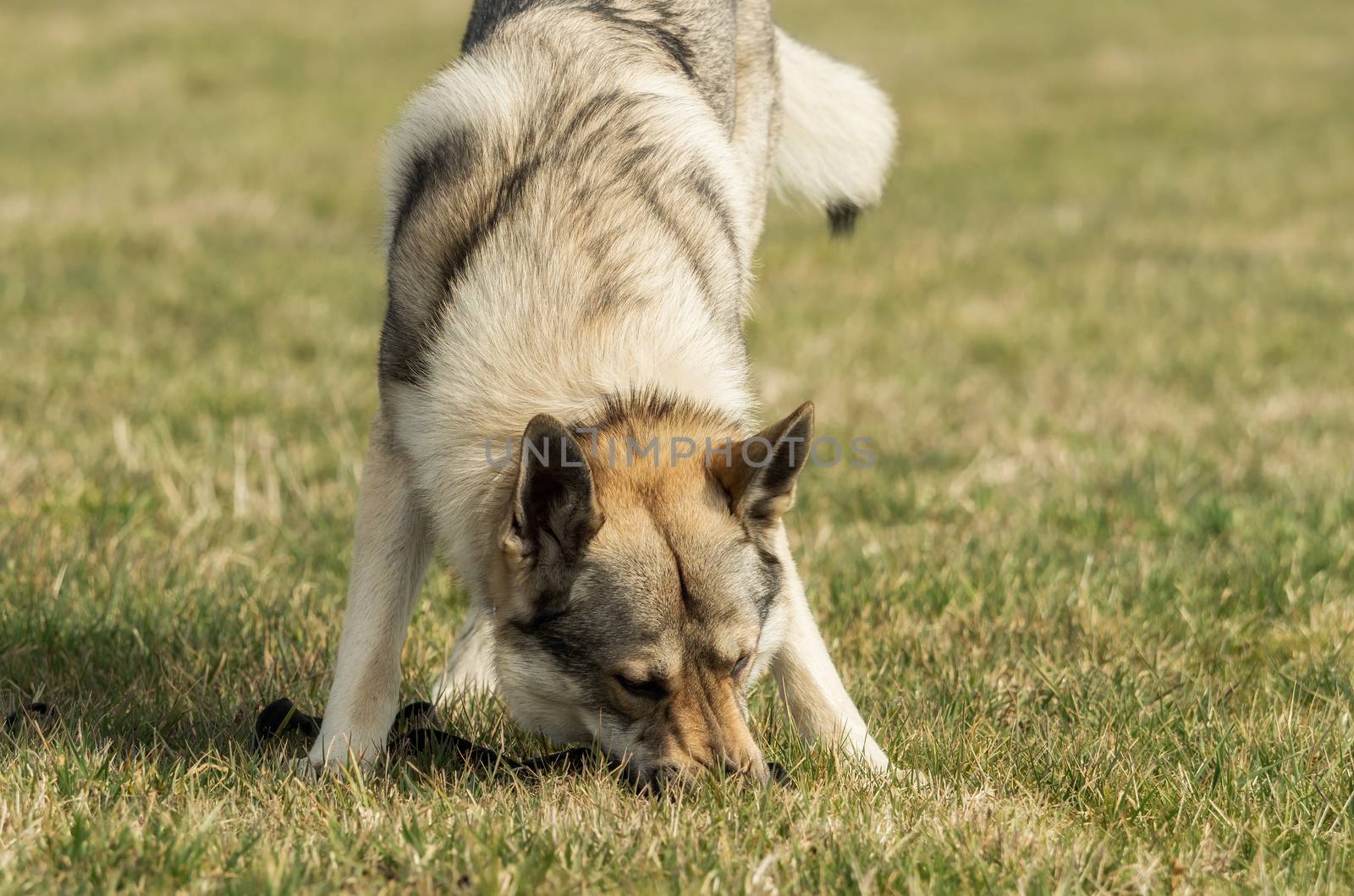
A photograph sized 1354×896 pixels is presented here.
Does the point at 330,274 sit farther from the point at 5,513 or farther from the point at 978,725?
the point at 978,725

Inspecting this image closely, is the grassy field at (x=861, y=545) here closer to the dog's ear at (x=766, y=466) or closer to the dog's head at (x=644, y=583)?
the dog's head at (x=644, y=583)

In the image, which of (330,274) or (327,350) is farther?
(330,274)

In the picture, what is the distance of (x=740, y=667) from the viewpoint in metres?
3.07

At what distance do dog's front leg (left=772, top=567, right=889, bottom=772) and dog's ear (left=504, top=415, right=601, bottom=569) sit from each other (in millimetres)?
678

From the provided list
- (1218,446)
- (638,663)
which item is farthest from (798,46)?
(638,663)

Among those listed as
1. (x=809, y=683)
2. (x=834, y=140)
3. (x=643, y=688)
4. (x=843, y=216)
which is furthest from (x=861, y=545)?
(x=643, y=688)

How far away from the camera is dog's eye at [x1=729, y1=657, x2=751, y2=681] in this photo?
3053 mm

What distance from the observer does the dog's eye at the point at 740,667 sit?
305 cm

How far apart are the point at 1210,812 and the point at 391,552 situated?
1.96 metres

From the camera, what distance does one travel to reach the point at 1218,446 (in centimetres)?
618

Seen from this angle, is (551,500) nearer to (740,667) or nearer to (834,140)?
(740,667)

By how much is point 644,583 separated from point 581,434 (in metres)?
0.39

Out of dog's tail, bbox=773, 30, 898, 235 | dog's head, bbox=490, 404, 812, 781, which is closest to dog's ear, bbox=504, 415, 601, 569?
dog's head, bbox=490, 404, 812, 781

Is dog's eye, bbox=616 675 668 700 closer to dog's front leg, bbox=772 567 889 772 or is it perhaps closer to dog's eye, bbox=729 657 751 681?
dog's eye, bbox=729 657 751 681
